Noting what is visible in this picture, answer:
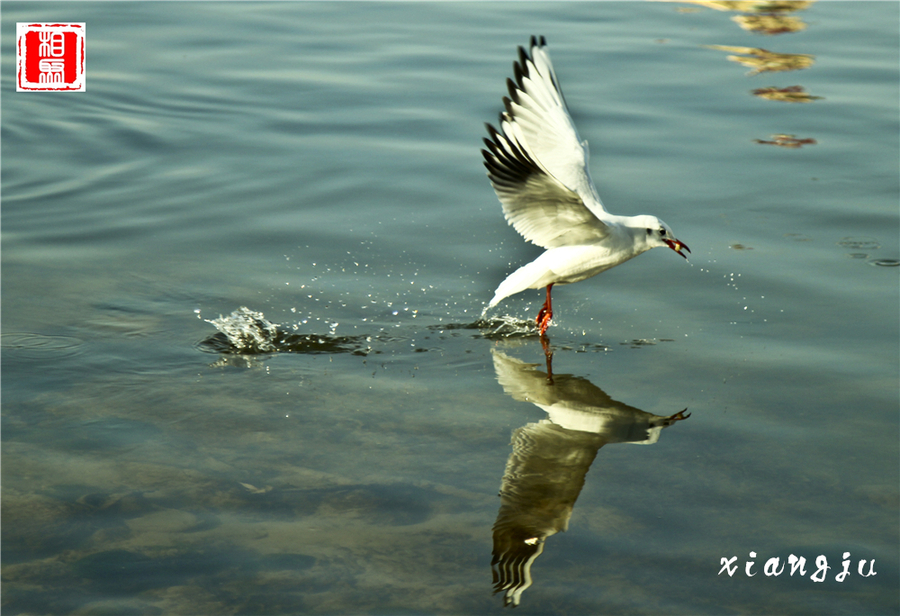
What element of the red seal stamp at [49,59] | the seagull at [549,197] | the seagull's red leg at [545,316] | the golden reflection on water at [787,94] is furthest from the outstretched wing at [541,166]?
the red seal stamp at [49,59]

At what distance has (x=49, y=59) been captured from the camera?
12906mm

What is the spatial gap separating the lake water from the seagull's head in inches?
23.8

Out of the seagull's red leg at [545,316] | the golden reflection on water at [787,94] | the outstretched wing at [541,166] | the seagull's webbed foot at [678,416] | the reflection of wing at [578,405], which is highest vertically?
the golden reflection on water at [787,94]

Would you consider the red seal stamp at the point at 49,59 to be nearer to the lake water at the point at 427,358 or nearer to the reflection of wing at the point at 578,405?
the lake water at the point at 427,358

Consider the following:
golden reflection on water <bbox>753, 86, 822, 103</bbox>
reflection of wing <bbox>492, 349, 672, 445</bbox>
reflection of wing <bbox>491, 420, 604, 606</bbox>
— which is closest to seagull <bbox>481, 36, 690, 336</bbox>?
reflection of wing <bbox>492, 349, 672, 445</bbox>

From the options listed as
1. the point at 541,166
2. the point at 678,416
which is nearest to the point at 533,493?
the point at 678,416

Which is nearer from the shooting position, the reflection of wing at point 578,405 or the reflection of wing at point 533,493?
the reflection of wing at point 533,493

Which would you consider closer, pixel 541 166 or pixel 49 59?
pixel 541 166

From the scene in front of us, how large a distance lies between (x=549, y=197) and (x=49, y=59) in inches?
370

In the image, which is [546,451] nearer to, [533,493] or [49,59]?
[533,493]

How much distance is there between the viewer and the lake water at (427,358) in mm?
4246

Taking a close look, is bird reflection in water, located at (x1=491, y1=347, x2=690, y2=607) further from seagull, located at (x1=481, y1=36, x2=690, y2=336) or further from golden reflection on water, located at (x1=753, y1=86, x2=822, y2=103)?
golden reflection on water, located at (x1=753, y1=86, x2=822, y2=103)

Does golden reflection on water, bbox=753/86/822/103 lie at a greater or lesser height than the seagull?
greater

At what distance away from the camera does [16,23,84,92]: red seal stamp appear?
40.4 feet
